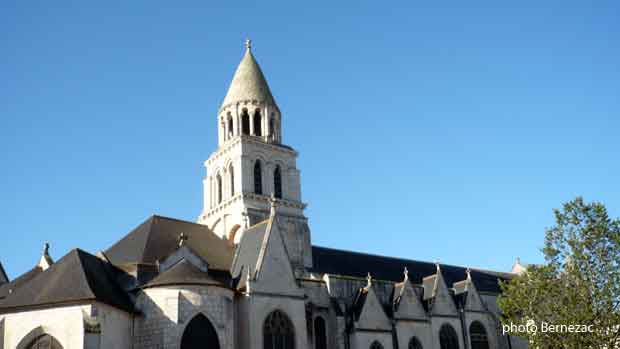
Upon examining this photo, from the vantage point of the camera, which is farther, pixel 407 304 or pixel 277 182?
pixel 277 182

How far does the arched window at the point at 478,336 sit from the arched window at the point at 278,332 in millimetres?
17885

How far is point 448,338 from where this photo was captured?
165 ft

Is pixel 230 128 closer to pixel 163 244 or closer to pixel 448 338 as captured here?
pixel 163 244

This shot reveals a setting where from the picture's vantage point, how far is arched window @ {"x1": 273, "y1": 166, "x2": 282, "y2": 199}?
5044 centimetres

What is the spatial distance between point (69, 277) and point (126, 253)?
20.7 ft

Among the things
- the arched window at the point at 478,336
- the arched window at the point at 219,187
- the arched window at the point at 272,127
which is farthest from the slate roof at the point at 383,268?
the arched window at the point at 272,127

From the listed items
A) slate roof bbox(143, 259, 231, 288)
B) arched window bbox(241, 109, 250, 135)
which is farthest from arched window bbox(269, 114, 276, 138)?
slate roof bbox(143, 259, 231, 288)

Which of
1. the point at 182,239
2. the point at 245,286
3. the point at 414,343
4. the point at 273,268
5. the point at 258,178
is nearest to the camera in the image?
the point at 245,286

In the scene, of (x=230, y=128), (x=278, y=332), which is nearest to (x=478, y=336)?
(x=278, y=332)

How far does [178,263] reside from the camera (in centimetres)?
3809

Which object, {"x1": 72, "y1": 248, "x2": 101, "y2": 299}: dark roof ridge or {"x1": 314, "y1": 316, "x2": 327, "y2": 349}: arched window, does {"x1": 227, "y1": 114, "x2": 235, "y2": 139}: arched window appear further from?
{"x1": 72, "y1": 248, "x2": 101, "y2": 299}: dark roof ridge

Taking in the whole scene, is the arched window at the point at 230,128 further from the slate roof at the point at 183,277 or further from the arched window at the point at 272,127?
the slate roof at the point at 183,277

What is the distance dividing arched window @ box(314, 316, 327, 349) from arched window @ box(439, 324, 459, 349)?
9.86 m

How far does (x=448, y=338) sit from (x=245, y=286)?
61.0ft
